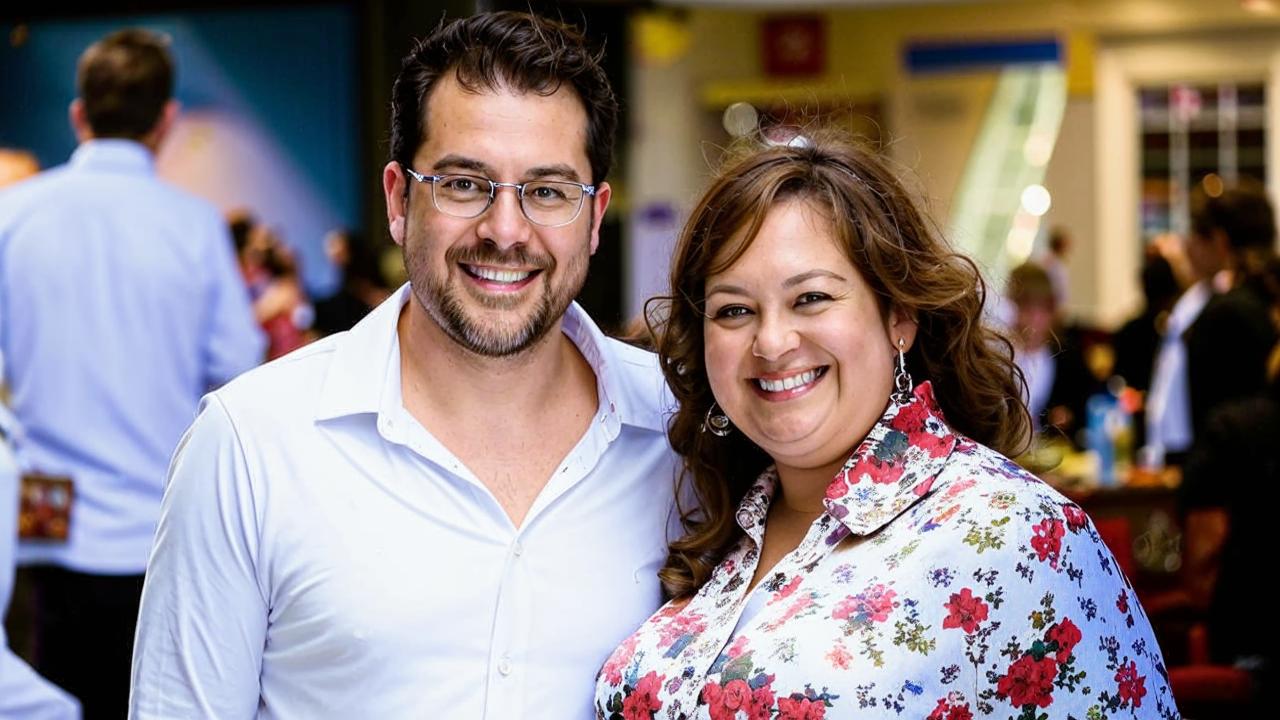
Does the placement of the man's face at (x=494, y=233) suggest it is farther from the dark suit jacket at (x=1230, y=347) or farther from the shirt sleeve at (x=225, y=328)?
the dark suit jacket at (x=1230, y=347)

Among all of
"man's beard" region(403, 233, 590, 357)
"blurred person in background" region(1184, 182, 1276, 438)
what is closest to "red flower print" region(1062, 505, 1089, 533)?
"man's beard" region(403, 233, 590, 357)

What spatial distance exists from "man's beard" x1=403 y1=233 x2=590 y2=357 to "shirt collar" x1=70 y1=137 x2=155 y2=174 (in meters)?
1.99

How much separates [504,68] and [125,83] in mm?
2020

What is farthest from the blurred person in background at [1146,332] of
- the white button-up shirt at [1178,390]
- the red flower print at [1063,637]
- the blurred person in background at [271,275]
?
the red flower print at [1063,637]

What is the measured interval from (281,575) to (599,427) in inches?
20.4

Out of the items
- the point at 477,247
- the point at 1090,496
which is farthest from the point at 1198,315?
the point at 477,247

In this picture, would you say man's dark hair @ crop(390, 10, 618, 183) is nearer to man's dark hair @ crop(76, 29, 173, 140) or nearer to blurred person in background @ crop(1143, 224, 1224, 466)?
man's dark hair @ crop(76, 29, 173, 140)

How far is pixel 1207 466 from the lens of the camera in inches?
174

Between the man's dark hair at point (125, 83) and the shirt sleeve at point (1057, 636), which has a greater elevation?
the man's dark hair at point (125, 83)

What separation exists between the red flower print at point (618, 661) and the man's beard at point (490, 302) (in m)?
0.42

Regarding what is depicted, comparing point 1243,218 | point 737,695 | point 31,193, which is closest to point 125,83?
point 31,193

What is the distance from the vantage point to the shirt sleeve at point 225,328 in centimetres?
A: 402

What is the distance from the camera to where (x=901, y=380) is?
217 centimetres

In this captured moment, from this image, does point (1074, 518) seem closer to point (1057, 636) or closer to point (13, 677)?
point (1057, 636)
